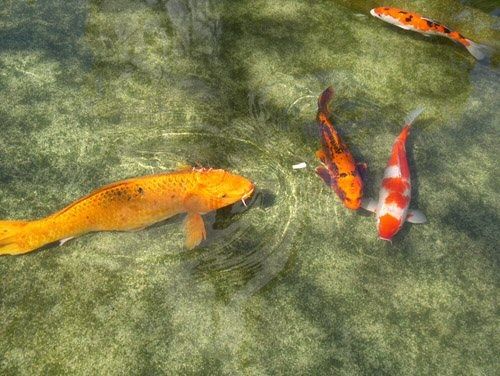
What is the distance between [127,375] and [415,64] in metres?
4.13

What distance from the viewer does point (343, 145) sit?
4.17 metres

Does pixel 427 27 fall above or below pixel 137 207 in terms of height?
above

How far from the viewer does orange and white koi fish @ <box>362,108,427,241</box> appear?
381cm

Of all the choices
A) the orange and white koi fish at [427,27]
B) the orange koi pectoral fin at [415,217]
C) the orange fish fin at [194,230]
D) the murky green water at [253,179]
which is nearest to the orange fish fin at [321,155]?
the murky green water at [253,179]

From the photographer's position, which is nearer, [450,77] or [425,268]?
[425,268]

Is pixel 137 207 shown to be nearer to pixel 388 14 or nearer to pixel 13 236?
pixel 13 236

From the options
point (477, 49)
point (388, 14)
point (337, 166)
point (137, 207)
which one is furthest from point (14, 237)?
point (477, 49)

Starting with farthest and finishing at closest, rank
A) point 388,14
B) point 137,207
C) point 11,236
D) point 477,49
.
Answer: point 388,14 → point 477,49 → point 137,207 → point 11,236

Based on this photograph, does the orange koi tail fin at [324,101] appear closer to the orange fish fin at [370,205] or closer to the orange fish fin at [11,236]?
the orange fish fin at [370,205]

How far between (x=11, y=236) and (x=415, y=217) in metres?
3.04

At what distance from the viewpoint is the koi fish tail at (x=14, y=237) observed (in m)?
3.38

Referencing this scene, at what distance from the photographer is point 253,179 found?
411 centimetres

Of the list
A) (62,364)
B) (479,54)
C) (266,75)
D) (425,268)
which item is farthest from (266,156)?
(479,54)

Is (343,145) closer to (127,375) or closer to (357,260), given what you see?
(357,260)
